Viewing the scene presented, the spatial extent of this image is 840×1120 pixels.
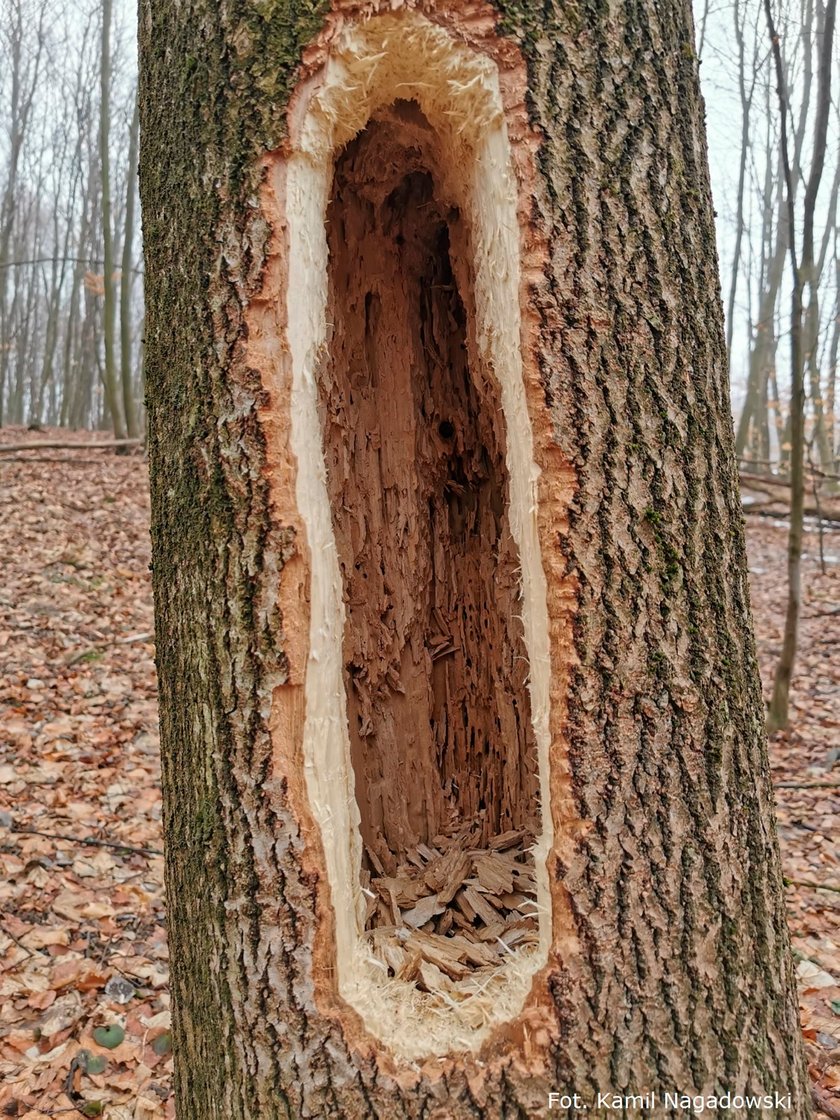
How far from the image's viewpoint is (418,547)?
2.00 metres

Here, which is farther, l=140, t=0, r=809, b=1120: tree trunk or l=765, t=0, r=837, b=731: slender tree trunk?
l=765, t=0, r=837, b=731: slender tree trunk

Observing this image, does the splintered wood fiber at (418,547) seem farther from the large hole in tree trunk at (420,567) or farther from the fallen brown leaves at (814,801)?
the fallen brown leaves at (814,801)

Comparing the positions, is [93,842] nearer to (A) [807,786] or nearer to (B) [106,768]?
(B) [106,768]

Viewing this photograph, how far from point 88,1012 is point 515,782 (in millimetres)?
1547

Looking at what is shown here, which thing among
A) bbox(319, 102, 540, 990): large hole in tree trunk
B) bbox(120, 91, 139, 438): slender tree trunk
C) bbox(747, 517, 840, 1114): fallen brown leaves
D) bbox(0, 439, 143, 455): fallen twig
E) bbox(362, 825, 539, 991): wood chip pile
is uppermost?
bbox(120, 91, 139, 438): slender tree trunk

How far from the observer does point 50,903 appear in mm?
2643

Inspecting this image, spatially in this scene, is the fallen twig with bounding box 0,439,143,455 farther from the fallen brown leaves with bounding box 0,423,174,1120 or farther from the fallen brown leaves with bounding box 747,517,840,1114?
the fallen brown leaves with bounding box 747,517,840,1114

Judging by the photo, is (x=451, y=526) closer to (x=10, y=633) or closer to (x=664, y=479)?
(x=664, y=479)

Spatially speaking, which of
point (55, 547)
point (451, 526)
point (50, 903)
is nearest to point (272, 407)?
point (451, 526)

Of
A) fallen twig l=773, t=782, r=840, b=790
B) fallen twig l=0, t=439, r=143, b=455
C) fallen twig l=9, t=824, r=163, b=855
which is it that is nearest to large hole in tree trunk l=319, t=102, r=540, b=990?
fallen twig l=9, t=824, r=163, b=855

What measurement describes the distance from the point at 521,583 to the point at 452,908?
0.93 metres

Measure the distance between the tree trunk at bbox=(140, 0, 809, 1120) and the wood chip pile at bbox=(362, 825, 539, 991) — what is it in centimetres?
7

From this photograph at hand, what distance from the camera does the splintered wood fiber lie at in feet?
6.14

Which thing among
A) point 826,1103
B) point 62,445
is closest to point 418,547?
point 826,1103
